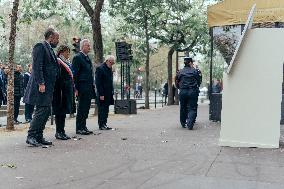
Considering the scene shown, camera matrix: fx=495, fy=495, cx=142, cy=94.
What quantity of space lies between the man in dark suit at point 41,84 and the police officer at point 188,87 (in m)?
4.50

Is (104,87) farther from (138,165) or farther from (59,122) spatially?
(138,165)

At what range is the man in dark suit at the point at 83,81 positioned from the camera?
10.0 m

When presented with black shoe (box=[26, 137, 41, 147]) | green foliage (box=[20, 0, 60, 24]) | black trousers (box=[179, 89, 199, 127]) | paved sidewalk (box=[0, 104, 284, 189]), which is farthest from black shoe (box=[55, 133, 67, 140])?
green foliage (box=[20, 0, 60, 24])

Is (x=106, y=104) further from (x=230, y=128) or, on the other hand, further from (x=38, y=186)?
(x=38, y=186)

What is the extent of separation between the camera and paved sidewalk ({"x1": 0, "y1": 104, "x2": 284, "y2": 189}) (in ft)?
17.4

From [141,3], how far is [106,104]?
12738 millimetres

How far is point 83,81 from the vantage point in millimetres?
10148

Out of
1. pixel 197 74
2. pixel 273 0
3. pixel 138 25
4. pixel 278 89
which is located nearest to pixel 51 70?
pixel 278 89

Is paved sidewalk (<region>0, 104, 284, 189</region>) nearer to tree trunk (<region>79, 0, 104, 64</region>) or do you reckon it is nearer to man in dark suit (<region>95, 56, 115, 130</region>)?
man in dark suit (<region>95, 56, 115, 130</region>)

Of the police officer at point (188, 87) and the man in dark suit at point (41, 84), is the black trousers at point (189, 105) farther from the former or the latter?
the man in dark suit at point (41, 84)

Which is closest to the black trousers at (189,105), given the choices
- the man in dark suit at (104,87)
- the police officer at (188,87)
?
the police officer at (188,87)

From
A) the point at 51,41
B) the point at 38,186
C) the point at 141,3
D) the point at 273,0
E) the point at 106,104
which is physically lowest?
the point at 38,186

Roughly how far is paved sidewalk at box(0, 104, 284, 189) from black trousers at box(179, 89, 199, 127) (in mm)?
2604

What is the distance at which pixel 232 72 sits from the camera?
324 inches
